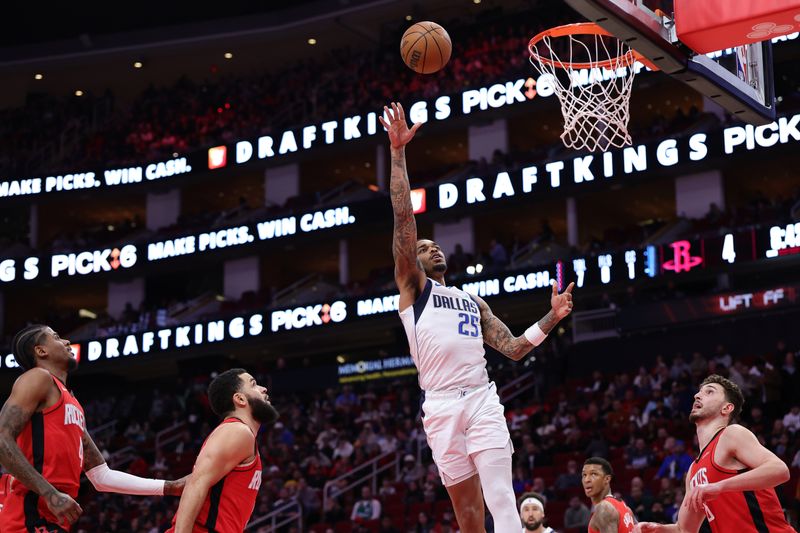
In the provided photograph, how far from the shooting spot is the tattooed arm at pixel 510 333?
24.8 ft

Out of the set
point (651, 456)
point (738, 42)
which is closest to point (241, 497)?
point (738, 42)

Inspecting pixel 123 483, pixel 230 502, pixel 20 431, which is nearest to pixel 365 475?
pixel 123 483

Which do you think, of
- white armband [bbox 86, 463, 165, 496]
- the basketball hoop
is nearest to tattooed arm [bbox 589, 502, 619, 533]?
white armband [bbox 86, 463, 165, 496]

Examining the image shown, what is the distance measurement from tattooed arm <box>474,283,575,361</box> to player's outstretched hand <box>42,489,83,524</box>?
9.41ft

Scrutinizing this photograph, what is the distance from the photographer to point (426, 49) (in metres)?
9.02

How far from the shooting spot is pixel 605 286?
2614 centimetres

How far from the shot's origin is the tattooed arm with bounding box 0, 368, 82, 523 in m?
6.08

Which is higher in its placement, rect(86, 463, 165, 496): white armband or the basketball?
the basketball

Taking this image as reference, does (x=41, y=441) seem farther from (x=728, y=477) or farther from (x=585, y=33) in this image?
(x=585, y=33)

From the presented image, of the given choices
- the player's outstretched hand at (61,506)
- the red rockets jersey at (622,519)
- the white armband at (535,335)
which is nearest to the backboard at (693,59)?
the white armband at (535,335)

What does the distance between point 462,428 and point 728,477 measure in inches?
64.5

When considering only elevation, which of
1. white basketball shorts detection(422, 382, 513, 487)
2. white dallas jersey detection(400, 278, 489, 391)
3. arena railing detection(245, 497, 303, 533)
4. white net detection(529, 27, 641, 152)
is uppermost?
white net detection(529, 27, 641, 152)

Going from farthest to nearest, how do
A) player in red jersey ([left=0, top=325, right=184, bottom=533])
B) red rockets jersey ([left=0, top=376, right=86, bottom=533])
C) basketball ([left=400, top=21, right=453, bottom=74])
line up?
basketball ([left=400, top=21, right=453, bottom=74])
red rockets jersey ([left=0, top=376, right=86, bottom=533])
player in red jersey ([left=0, top=325, right=184, bottom=533])

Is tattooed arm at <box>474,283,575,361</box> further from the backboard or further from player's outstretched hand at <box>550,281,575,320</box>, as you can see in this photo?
the backboard
